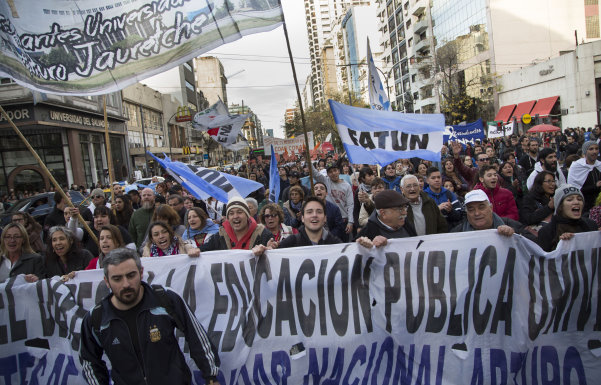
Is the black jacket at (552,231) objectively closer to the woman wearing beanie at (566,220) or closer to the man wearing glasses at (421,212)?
the woman wearing beanie at (566,220)

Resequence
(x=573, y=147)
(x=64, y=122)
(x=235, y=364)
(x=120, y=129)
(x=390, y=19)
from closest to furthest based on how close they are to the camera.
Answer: (x=235, y=364) → (x=573, y=147) → (x=64, y=122) → (x=120, y=129) → (x=390, y=19)

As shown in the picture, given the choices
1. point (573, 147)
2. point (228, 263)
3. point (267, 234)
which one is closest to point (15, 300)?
point (228, 263)

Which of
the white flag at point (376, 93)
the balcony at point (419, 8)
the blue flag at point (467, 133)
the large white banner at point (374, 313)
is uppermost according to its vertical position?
the balcony at point (419, 8)

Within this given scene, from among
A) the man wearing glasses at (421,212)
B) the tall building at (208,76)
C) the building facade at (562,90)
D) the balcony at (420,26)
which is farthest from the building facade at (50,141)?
the tall building at (208,76)

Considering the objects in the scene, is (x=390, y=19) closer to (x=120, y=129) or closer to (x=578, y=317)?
(x=120, y=129)

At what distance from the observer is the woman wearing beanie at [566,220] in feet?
12.1

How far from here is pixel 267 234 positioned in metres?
4.55

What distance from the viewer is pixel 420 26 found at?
6041cm

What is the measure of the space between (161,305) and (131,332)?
0.72 feet

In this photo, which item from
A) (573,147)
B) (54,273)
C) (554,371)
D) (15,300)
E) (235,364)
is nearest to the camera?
(554,371)

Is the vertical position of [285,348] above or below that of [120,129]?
below

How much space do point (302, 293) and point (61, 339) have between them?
2.03 meters

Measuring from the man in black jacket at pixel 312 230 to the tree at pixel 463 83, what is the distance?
37563 mm

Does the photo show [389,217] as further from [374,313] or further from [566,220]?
[566,220]
